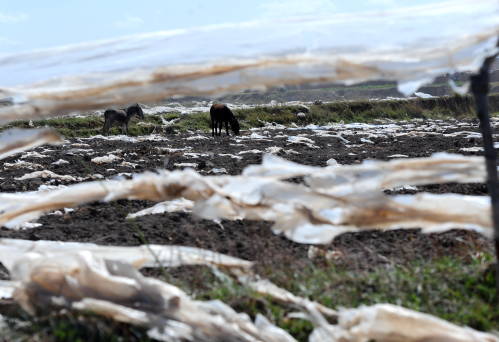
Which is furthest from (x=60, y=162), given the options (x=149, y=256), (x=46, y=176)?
(x=149, y=256)

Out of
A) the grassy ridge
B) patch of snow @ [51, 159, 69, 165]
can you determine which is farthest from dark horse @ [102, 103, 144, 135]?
patch of snow @ [51, 159, 69, 165]

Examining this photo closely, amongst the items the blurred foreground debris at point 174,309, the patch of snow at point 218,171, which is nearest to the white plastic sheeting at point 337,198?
the blurred foreground debris at point 174,309

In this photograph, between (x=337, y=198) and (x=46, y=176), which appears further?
(x=46, y=176)

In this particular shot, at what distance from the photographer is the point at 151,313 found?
2432mm

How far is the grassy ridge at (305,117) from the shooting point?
996 inches

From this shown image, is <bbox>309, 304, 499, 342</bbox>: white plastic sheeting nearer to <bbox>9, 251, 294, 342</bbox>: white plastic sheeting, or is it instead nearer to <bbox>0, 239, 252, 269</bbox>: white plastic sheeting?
<bbox>9, 251, 294, 342</bbox>: white plastic sheeting

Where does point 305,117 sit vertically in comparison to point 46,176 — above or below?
below

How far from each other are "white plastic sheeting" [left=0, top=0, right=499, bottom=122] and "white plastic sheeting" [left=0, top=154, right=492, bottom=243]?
1.36ft

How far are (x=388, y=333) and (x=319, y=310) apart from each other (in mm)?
411

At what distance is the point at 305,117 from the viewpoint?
111 feet

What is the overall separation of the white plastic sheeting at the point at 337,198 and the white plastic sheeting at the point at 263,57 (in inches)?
16.4

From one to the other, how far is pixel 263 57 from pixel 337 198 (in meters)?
0.80

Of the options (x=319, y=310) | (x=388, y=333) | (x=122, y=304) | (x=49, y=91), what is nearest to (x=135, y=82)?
(x=49, y=91)

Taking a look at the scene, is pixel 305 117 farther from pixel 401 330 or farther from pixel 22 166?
pixel 401 330
